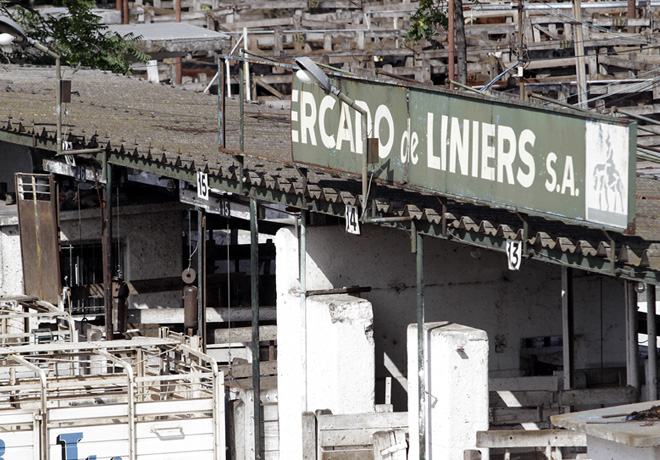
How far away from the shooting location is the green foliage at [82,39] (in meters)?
29.7

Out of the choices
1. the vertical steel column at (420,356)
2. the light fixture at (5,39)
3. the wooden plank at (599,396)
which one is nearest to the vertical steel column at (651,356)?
the wooden plank at (599,396)

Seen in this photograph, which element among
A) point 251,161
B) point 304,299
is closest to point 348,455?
point 304,299

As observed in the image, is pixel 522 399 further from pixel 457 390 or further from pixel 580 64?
pixel 580 64

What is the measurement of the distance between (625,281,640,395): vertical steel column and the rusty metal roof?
0.96 metres

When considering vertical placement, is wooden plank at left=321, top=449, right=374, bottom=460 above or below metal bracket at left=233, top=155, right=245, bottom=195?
below

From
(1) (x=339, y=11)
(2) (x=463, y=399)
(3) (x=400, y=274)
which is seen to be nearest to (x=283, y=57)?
(1) (x=339, y=11)

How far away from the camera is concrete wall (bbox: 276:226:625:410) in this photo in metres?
15.3

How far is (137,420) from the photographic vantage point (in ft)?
47.8

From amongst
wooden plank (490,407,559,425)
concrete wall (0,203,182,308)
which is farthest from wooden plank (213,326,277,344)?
wooden plank (490,407,559,425)

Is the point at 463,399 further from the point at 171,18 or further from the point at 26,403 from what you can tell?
the point at 171,18

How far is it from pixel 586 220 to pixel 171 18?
102ft

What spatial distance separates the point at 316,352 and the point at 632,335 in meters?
3.73

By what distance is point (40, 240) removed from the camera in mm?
19875

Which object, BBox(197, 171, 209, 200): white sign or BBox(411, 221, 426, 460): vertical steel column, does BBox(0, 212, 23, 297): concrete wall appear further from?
BBox(411, 221, 426, 460): vertical steel column
